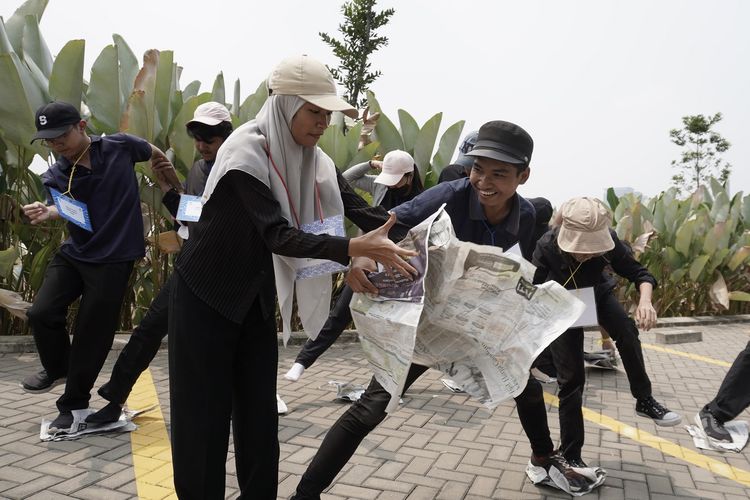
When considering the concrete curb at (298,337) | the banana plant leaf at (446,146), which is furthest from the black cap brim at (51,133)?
the banana plant leaf at (446,146)

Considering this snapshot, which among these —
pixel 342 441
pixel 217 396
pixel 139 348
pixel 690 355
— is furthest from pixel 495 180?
pixel 690 355

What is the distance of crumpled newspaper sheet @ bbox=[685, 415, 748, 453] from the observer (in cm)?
422

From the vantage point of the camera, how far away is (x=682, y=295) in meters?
10.6

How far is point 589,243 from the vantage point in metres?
3.45

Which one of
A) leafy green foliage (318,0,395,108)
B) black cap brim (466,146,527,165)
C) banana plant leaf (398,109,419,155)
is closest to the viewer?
black cap brim (466,146,527,165)

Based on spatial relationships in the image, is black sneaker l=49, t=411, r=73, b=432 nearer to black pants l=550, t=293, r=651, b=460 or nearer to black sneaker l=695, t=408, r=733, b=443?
black pants l=550, t=293, r=651, b=460

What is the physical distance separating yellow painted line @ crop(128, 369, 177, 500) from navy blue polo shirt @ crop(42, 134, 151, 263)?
3.42ft

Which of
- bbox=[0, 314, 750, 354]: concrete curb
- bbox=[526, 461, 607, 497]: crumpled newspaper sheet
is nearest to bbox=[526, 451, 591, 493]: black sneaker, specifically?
bbox=[526, 461, 607, 497]: crumpled newspaper sheet

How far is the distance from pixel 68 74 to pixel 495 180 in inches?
168

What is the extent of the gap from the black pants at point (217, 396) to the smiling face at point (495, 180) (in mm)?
1001

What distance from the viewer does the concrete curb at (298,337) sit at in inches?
232

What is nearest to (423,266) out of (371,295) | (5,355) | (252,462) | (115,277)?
(371,295)

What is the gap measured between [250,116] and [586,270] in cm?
447

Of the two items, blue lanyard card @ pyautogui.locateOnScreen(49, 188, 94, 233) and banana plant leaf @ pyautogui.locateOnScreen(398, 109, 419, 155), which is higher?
banana plant leaf @ pyautogui.locateOnScreen(398, 109, 419, 155)
